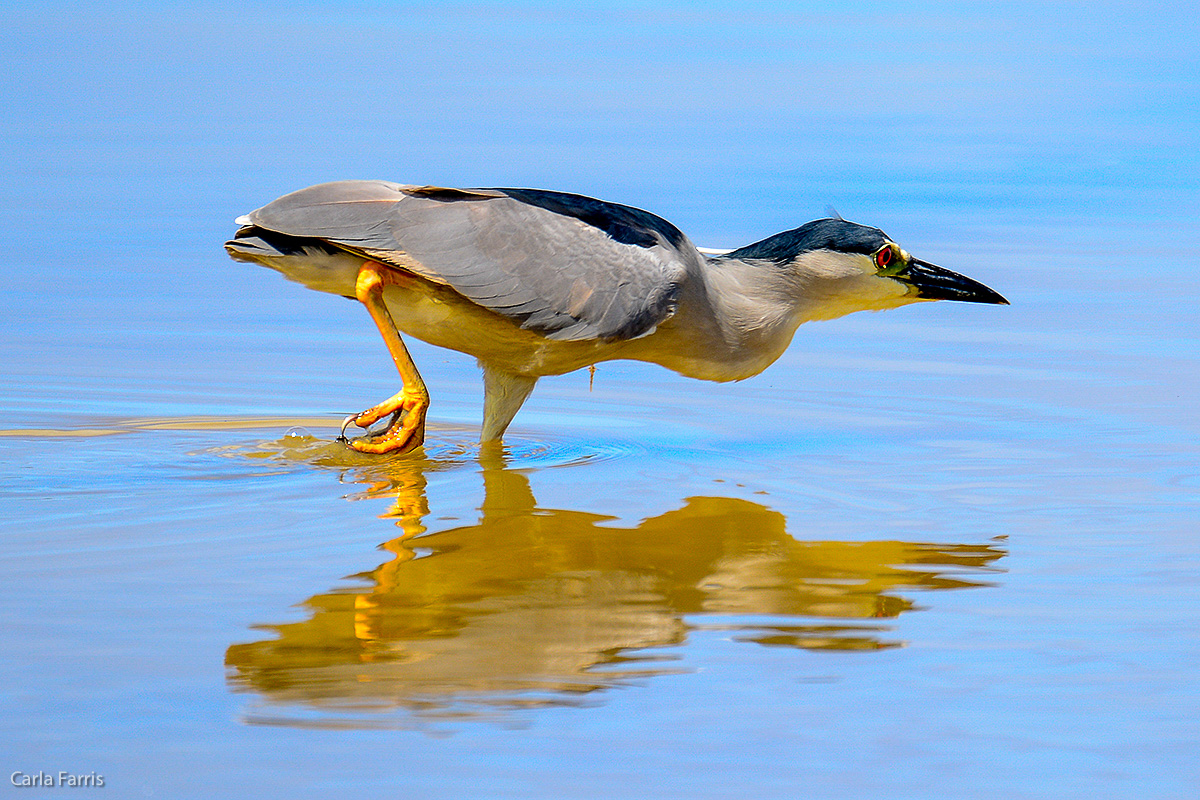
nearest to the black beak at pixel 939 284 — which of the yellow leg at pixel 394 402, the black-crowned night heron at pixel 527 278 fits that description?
the black-crowned night heron at pixel 527 278

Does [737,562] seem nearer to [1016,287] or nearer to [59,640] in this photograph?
[59,640]

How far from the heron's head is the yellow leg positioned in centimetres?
199

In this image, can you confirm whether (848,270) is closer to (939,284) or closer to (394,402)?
(939,284)

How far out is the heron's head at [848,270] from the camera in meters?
8.59

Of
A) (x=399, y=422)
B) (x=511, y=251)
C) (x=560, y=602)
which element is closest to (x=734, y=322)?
(x=511, y=251)

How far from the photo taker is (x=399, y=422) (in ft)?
26.7

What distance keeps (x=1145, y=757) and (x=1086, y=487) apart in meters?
3.38

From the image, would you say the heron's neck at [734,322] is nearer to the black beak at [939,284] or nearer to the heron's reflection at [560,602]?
the black beak at [939,284]

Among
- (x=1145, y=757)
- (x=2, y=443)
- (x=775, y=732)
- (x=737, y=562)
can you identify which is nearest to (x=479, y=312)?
(x=737, y=562)

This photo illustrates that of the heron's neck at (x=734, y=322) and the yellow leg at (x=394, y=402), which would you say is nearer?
the yellow leg at (x=394, y=402)

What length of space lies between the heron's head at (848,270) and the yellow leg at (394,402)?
1.99m

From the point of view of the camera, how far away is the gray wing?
7684 millimetres

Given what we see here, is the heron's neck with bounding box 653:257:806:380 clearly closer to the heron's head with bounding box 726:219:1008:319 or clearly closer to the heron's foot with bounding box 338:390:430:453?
the heron's head with bounding box 726:219:1008:319

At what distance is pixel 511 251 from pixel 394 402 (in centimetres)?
97
